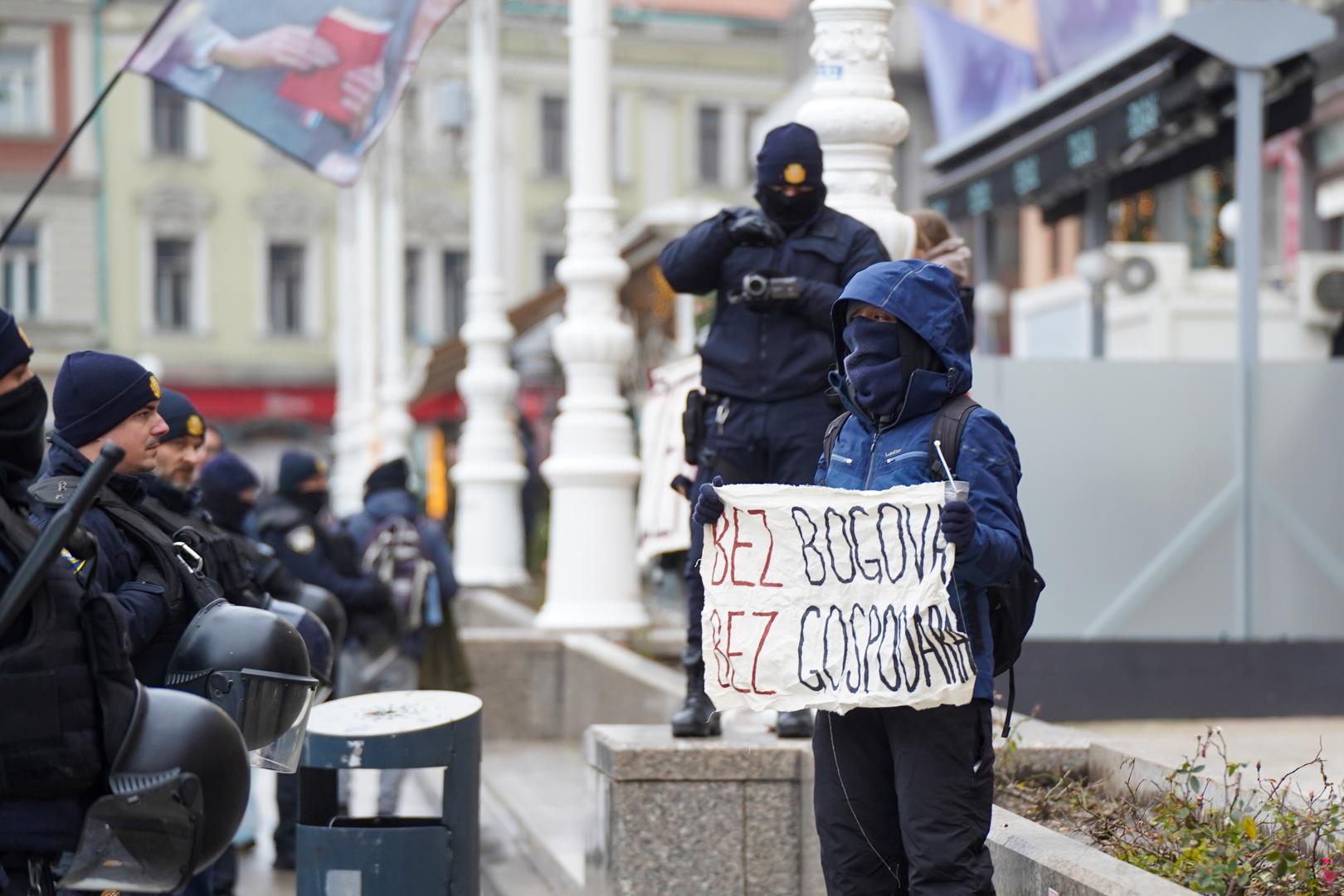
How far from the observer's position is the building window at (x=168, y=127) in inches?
1982

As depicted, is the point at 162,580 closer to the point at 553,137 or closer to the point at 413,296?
the point at 413,296

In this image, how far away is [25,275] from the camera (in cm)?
4875

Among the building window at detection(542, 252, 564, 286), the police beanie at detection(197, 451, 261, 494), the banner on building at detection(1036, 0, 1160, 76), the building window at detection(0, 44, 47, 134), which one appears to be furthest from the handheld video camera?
the building window at detection(542, 252, 564, 286)

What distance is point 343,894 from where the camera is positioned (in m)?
6.07

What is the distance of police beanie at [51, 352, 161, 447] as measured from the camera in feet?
15.6

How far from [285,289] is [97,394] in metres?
47.6

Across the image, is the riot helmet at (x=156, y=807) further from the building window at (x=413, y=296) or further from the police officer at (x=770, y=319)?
the building window at (x=413, y=296)

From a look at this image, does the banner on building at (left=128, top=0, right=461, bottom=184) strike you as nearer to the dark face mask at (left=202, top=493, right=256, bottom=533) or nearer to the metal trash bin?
the dark face mask at (left=202, top=493, right=256, bottom=533)

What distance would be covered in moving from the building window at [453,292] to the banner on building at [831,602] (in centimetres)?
4747

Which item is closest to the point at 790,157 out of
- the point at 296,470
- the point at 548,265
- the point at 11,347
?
the point at 11,347

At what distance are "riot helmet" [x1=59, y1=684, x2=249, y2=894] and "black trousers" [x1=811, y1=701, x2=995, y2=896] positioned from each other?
1.44 m

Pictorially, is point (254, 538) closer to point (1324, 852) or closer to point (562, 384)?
point (1324, 852)

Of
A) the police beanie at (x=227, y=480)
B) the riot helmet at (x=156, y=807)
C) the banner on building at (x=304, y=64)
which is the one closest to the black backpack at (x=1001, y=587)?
the riot helmet at (x=156, y=807)

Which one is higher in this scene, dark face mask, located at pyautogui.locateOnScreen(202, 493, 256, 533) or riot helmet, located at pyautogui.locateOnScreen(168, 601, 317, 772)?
dark face mask, located at pyautogui.locateOnScreen(202, 493, 256, 533)
